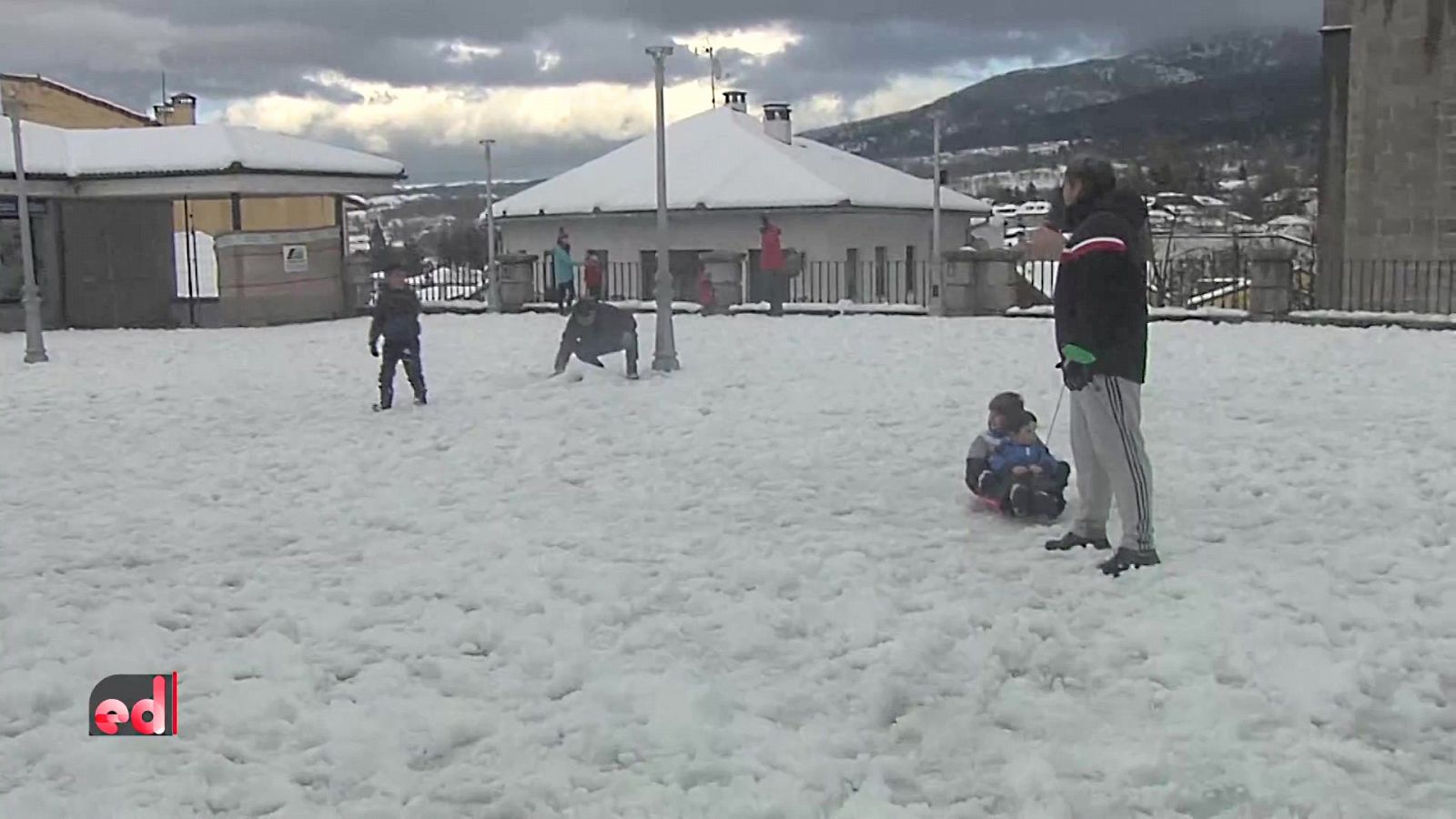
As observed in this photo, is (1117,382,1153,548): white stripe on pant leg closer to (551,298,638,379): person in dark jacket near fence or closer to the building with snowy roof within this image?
(551,298,638,379): person in dark jacket near fence

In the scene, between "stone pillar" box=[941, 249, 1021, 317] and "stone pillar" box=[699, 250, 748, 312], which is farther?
"stone pillar" box=[699, 250, 748, 312]

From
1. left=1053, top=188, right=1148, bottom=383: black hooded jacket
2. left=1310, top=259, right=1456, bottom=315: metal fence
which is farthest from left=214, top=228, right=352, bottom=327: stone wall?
left=1053, top=188, right=1148, bottom=383: black hooded jacket

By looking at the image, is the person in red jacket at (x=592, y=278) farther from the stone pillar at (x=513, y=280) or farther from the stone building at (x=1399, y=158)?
the stone building at (x=1399, y=158)

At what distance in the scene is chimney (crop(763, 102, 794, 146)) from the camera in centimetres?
4562

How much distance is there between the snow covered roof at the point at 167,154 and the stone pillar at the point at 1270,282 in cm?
1774

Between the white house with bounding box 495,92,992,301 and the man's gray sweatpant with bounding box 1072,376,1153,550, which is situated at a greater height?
the white house with bounding box 495,92,992,301

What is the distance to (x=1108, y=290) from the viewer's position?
7219 mm

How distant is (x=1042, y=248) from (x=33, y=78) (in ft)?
124

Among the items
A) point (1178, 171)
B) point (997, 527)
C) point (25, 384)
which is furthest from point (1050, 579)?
point (1178, 171)

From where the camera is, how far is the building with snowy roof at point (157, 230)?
2709 cm

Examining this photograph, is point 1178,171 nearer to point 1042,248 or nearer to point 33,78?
point 33,78

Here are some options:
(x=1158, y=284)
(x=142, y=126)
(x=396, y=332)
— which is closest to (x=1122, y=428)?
(x=396, y=332)

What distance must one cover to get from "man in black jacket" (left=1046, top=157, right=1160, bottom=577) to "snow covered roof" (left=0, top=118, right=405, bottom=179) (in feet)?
75.5

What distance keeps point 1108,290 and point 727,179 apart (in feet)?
111
